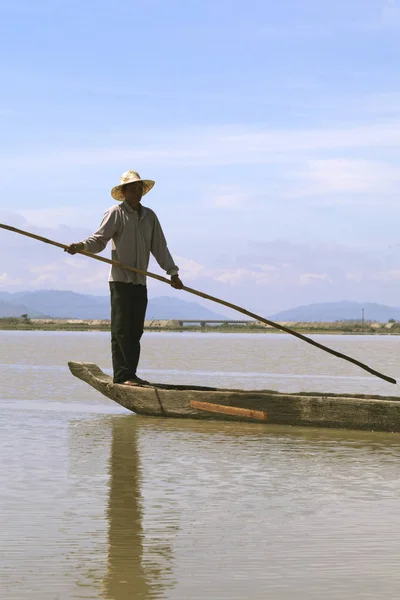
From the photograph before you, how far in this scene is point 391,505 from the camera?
516cm

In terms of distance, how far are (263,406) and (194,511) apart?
410cm

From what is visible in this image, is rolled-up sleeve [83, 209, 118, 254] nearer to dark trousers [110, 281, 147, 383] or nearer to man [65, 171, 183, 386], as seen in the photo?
man [65, 171, 183, 386]

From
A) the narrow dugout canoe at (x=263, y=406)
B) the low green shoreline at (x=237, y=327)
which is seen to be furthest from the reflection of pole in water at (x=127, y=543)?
the low green shoreline at (x=237, y=327)

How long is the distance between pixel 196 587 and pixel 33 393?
29.2 feet

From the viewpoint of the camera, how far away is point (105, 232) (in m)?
9.75

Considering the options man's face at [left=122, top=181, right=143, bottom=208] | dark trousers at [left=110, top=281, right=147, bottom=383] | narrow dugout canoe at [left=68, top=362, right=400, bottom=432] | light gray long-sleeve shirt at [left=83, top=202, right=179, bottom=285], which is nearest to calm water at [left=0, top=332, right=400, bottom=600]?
narrow dugout canoe at [left=68, top=362, right=400, bottom=432]

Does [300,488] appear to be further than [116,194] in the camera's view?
No

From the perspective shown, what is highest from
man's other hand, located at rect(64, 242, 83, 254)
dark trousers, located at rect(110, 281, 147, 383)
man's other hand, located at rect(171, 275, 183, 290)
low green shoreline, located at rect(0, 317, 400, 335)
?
low green shoreline, located at rect(0, 317, 400, 335)

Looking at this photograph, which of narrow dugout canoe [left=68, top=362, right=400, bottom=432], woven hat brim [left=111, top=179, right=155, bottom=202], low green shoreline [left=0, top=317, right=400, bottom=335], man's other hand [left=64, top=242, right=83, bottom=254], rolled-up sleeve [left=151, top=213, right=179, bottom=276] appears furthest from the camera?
low green shoreline [left=0, top=317, right=400, bottom=335]

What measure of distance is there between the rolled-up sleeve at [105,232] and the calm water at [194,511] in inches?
63.7

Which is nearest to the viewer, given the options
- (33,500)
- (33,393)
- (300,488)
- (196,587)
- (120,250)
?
(196,587)

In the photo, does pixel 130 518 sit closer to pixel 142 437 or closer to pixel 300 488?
pixel 300 488

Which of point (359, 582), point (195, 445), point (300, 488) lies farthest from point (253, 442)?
point (359, 582)

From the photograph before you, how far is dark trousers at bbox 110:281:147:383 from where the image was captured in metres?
9.79
